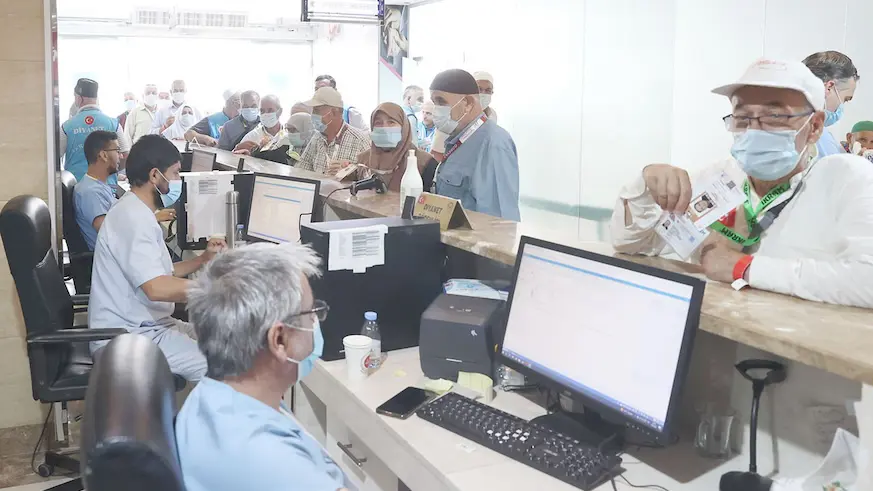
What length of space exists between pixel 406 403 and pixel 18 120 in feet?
7.90

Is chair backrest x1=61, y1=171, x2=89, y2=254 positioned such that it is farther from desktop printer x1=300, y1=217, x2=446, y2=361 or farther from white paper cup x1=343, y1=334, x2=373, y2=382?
white paper cup x1=343, y1=334, x2=373, y2=382

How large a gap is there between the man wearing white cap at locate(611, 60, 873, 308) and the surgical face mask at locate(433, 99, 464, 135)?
205 cm

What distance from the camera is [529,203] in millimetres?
7883

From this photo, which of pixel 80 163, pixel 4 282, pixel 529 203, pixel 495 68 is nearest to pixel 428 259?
pixel 4 282

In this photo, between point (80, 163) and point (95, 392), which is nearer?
point (95, 392)

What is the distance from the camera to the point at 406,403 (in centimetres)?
187

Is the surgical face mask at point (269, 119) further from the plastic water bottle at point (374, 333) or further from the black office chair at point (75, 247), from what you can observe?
the plastic water bottle at point (374, 333)

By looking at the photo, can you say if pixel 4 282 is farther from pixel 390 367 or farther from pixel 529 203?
pixel 529 203

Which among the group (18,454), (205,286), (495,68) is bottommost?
(18,454)

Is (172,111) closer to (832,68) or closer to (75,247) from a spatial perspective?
(75,247)

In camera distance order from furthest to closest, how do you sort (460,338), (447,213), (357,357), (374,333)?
1. (447,213)
2. (374,333)
3. (357,357)
4. (460,338)

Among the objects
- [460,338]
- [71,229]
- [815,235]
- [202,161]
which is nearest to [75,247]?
[71,229]

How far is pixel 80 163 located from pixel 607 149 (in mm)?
4174

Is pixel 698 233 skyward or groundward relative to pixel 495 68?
groundward
